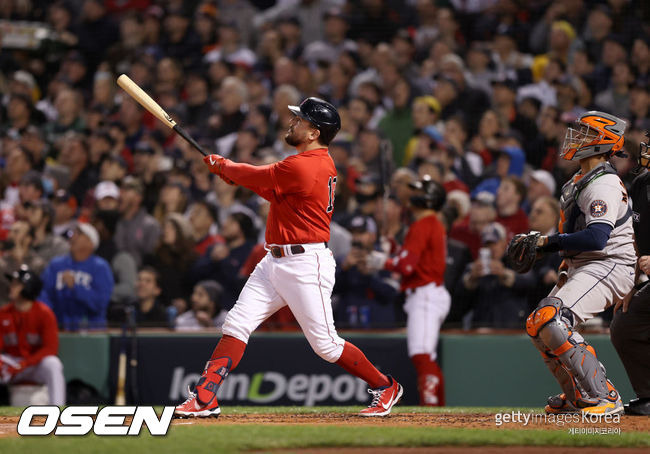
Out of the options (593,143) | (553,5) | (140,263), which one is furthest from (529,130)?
(593,143)

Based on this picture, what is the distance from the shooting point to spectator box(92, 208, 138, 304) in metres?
10.4

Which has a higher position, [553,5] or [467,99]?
[553,5]

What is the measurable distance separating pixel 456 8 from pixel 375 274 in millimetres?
5962

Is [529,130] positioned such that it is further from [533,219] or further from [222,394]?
[222,394]

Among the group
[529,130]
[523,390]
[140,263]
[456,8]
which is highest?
[456,8]

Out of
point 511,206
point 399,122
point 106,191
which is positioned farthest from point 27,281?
point 399,122

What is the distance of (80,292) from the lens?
33.2 ft

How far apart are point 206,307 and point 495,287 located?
2.81 m

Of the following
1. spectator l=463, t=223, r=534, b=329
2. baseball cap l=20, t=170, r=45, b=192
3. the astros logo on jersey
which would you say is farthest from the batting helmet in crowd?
baseball cap l=20, t=170, r=45, b=192

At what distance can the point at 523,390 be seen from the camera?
9.45 m

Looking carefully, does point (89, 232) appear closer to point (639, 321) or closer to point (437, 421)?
point (437, 421)

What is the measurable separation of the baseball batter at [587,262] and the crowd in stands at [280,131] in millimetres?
2830

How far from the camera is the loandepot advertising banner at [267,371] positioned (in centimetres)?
972

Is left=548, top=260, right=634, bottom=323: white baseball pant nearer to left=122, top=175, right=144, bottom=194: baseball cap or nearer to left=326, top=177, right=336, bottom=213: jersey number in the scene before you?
left=326, top=177, right=336, bottom=213: jersey number
